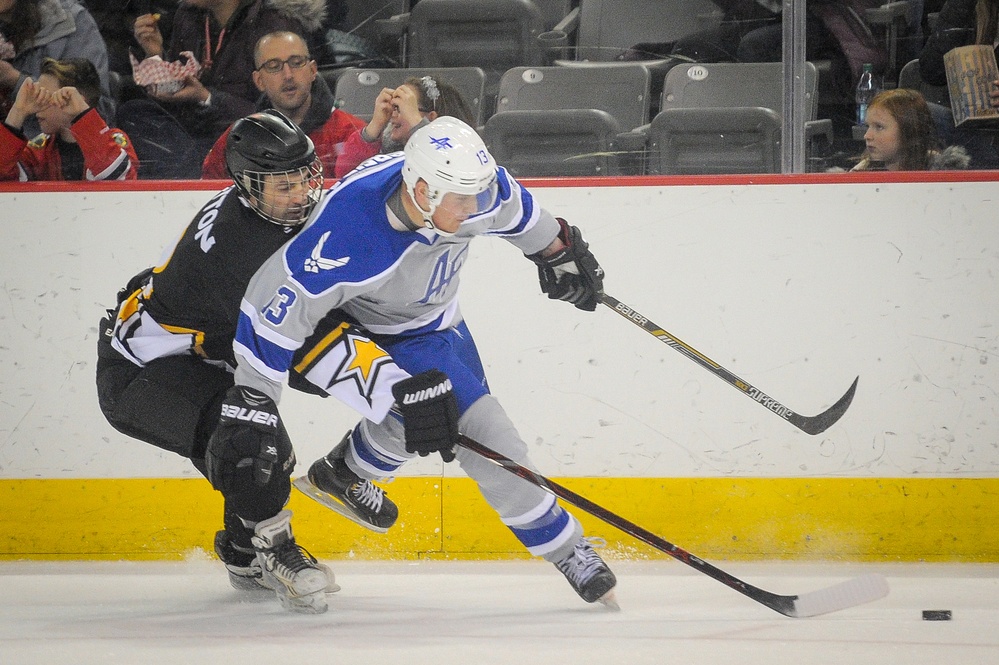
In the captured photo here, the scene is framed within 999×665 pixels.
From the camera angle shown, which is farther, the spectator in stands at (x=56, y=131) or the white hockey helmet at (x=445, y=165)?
the spectator in stands at (x=56, y=131)

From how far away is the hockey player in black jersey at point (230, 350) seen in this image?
2.65 metres

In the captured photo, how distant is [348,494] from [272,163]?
0.93 m

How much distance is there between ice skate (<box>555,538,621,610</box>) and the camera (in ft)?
9.12

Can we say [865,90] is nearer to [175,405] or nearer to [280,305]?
[280,305]

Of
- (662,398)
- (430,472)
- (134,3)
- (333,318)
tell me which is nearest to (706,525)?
(662,398)

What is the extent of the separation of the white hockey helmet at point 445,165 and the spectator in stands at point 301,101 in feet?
2.73

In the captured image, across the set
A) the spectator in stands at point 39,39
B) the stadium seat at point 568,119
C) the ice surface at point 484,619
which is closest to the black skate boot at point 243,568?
the ice surface at point 484,619

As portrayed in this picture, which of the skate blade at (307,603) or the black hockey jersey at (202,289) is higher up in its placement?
the black hockey jersey at (202,289)

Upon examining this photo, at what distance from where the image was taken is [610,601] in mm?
2803

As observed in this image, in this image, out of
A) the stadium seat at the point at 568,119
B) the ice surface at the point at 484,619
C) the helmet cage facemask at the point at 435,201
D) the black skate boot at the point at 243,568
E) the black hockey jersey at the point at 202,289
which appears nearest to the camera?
the ice surface at the point at 484,619

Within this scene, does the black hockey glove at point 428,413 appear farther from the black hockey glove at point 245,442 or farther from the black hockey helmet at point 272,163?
the black hockey helmet at point 272,163

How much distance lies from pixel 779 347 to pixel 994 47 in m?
1.06

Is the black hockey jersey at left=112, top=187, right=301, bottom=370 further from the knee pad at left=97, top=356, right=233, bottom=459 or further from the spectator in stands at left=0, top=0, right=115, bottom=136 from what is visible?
the spectator in stands at left=0, top=0, right=115, bottom=136

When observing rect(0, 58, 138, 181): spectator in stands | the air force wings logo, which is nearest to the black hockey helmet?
the air force wings logo
